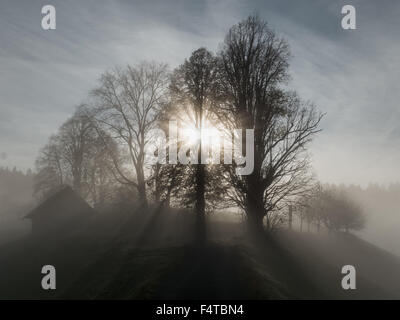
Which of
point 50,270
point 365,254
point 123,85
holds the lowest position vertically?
point 365,254

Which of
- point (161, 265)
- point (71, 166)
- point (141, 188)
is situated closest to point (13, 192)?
point (71, 166)

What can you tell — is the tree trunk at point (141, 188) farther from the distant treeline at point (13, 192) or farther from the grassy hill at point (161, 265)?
the distant treeline at point (13, 192)

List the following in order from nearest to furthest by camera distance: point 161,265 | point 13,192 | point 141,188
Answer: point 161,265
point 141,188
point 13,192

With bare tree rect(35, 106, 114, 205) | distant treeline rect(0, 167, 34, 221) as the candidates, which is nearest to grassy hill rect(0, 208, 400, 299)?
bare tree rect(35, 106, 114, 205)

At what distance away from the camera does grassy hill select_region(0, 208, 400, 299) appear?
42.1 feet

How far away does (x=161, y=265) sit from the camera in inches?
592

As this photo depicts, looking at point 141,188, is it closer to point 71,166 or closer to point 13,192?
point 71,166

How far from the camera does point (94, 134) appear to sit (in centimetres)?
3309

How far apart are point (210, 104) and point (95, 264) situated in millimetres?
12561

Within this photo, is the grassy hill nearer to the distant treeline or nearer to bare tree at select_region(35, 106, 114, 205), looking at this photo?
bare tree at select_region(35, 106, 114, 205)

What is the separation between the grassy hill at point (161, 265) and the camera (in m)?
12.8

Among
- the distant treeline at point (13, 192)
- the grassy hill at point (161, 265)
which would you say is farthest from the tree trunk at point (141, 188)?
the distant treeline at point (13, 192)
